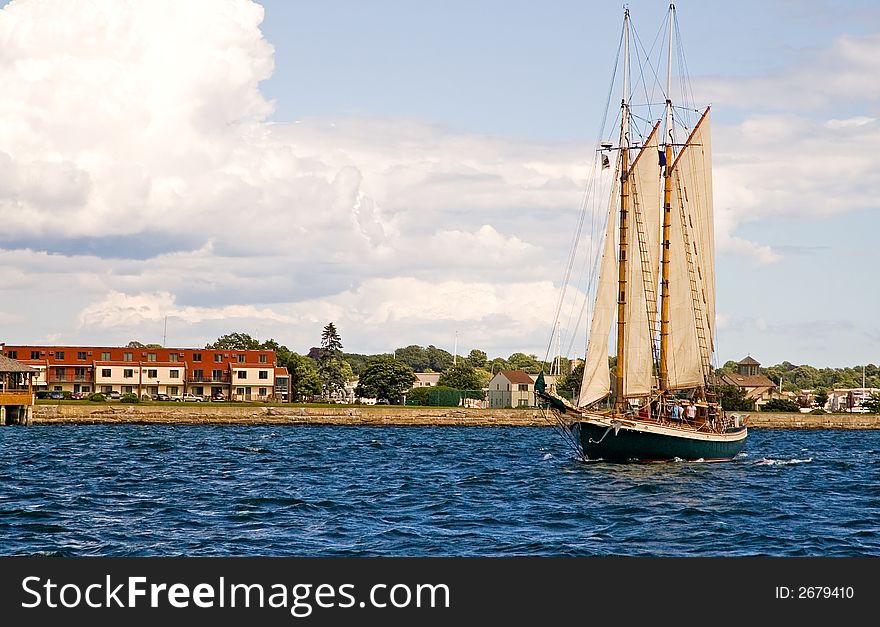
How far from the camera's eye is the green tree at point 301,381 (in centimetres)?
19125

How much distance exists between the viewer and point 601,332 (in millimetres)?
69938

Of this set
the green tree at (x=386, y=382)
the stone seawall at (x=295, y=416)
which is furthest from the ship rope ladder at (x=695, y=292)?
the green tree at (x=386, y=382)

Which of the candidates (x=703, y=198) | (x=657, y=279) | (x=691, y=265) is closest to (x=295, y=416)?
(x=691, y=265)

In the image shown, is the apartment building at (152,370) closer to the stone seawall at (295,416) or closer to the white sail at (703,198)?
the stone seawall at (295,416)

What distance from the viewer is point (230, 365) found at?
174 metres

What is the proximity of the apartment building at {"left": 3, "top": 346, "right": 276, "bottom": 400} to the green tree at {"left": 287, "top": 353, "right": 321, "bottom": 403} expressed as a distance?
50.5ft

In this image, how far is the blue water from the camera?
112ft

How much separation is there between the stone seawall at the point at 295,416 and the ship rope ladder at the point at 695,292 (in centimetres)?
4444

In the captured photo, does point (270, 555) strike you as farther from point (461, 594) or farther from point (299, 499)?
point (299, 499)

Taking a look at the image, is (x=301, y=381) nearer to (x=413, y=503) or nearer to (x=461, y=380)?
(x=461, y=380)

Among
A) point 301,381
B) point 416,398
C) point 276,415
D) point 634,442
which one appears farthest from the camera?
point 301,381

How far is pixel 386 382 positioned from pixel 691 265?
324 feet

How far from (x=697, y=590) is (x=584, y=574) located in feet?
8.52

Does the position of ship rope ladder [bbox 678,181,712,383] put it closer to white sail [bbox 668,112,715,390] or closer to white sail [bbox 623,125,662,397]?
white sail [bbox 668,112,715,390]
